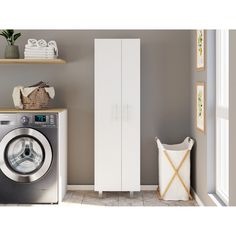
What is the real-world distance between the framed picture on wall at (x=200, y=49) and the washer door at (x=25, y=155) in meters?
1.61

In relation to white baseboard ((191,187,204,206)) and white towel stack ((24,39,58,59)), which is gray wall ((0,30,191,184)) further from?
white baseboard ((191,187,204,206))

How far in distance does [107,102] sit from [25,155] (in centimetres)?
98

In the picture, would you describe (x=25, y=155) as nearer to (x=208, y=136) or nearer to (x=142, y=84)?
(x=142, y=84)

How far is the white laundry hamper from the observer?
4508 millimetres

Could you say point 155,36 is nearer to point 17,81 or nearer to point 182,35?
point 182,35

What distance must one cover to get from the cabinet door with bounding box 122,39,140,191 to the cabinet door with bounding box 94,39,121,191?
0.05m

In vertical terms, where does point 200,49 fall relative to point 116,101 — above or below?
A: above

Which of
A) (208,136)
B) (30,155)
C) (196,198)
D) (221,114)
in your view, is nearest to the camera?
(221,114)

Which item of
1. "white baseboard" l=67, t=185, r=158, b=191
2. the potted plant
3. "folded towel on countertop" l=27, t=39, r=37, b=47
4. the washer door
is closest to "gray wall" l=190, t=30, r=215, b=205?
"white baseboard" l=67, t=185, r=158, b=191

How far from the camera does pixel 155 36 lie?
16.3ft

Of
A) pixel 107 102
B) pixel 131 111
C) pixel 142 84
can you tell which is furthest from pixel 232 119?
pixel 142 84

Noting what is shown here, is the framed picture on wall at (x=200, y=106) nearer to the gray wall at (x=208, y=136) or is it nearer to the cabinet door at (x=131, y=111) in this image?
the gray wall at (x=208, y=136)

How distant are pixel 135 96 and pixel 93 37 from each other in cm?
87

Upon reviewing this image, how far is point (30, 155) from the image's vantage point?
4.33 m
